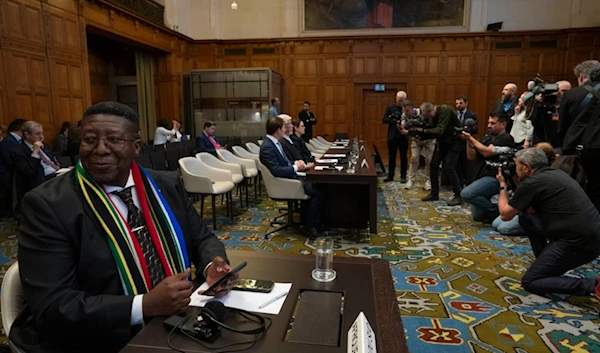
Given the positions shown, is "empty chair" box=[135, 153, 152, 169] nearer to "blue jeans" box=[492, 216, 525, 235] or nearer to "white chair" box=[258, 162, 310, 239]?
"white chair" box=[258, 162, 310, 239]

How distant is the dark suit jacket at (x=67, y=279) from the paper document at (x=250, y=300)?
24cm

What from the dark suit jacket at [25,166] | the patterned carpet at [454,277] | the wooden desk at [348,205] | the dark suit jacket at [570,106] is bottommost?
the patterned carpet at [454,277]

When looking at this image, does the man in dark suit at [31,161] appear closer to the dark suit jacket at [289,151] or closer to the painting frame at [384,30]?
the dark suit jacket at [289,151]

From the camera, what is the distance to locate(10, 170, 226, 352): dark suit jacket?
4.00ft

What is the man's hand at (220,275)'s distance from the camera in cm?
140

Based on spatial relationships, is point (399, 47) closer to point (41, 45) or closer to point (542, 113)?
point (542, 113)

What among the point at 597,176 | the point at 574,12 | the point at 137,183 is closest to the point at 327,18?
the point at 574,12

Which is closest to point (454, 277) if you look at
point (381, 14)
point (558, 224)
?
point (558, 224)

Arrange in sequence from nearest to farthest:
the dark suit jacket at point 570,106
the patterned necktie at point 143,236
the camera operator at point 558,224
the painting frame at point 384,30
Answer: the patterned necktie at point 143,236
the camera operator at point 558,224
the dark suit jacket at point 570,106
the painting frame at point 384,30

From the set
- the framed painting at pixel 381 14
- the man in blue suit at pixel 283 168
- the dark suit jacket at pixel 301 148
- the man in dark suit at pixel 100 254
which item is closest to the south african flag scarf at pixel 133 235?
the man in dark suit at pixel 100 254

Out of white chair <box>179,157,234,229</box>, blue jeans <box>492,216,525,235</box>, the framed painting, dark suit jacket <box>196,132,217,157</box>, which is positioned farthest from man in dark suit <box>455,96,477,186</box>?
the framed painting

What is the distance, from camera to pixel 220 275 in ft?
4.85

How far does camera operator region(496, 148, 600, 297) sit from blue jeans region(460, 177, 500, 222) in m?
1.79

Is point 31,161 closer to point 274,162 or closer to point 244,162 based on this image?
point 244,162
